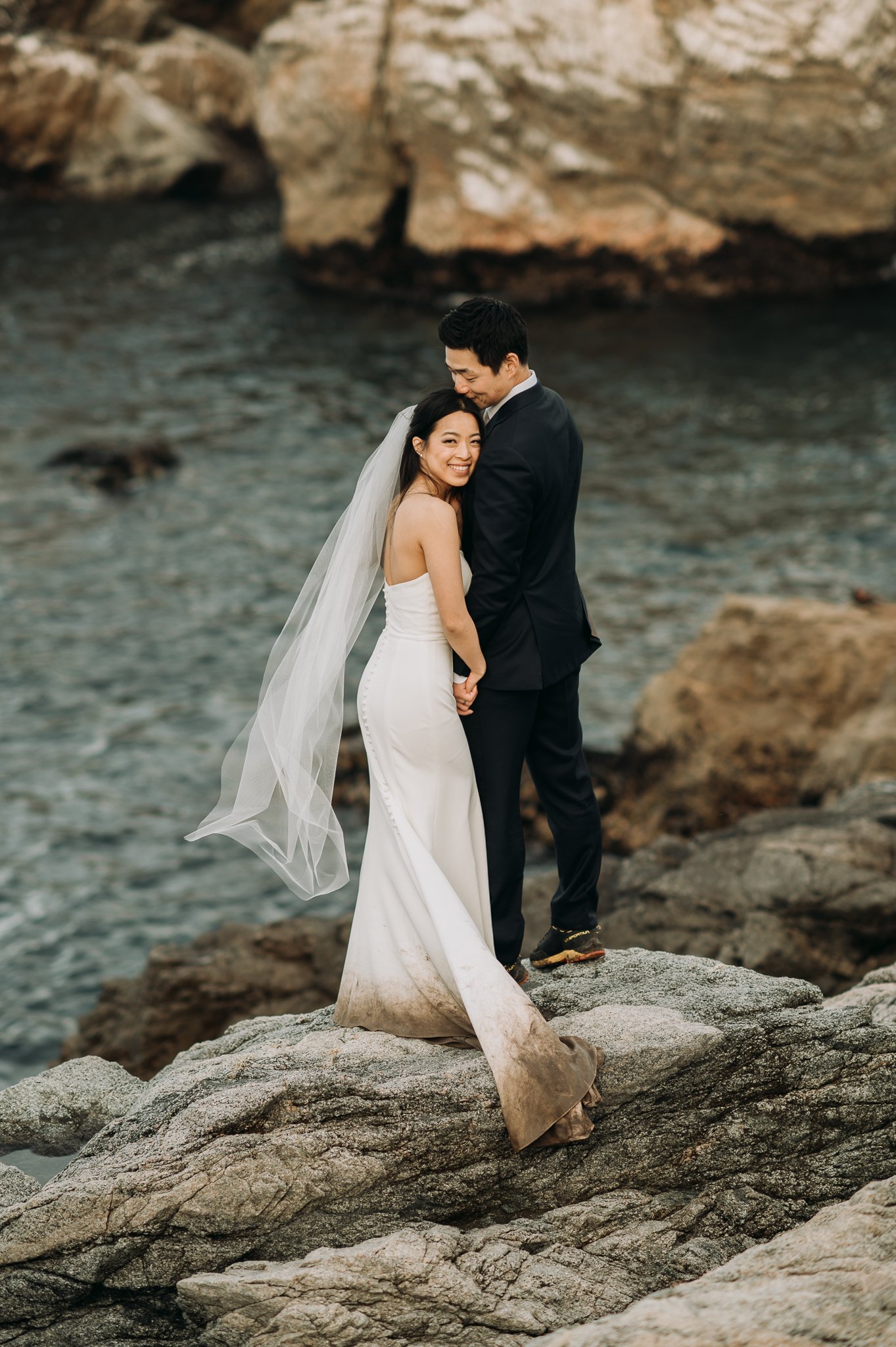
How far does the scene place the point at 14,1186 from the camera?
5.11m

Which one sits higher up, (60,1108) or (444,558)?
(444,558)

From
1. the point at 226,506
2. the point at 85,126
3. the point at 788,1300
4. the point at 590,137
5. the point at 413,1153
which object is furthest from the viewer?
the point at 85,126

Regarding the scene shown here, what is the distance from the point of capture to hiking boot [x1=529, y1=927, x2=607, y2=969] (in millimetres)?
5797

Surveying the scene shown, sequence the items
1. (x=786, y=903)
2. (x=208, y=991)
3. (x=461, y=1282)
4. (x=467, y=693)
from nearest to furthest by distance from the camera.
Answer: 1. (x=461, y=1282)
2. (x=467, y=693)
3. (x=786, y=903)
4. (x=208, y=991)

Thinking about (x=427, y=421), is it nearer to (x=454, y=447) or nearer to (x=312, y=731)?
(x=454, y=447)

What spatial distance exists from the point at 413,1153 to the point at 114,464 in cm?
1505

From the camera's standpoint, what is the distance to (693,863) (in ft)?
28.1

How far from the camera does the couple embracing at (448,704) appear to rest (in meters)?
5.07

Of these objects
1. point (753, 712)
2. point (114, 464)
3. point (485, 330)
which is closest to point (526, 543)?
point (485, 330)

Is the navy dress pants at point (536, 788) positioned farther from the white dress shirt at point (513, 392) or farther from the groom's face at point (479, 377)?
the groom's face at point (479, 377)

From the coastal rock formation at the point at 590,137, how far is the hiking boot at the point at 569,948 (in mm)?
19721

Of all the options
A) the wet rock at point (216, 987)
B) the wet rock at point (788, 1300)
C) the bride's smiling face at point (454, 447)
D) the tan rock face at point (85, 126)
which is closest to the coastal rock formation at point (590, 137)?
the tan rock face at point (85, 126)

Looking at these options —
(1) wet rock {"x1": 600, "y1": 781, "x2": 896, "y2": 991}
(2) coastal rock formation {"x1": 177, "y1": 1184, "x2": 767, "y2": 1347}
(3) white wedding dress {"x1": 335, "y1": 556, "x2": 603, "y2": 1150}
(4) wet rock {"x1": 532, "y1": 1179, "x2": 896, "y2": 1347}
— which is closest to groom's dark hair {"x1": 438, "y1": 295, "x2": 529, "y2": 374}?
(3) white wedding dress {"x1": 335, "y1": 556, "x2": 603, "y2": 1150}

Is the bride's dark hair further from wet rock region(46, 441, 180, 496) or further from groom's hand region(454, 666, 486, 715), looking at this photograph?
wet rock region(46, 441, 180, 496)
